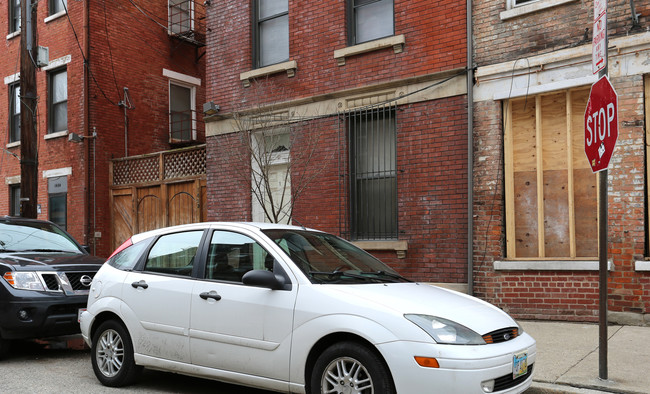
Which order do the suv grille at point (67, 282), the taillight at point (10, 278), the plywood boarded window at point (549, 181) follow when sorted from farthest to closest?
the plywood boarded window at point (549, 181), the suv grille at point (67, 282), the taillight at point (10, 278)

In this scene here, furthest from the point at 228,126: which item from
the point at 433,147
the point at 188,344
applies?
the point at 188,344

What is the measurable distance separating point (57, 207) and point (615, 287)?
13967 millimetres

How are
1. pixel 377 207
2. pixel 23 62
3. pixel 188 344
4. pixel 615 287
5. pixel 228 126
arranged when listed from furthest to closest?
pixel 228 126, pixel 23 62, pixel 377 207, pixel 615 287, pixel 188 344

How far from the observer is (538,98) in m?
8.88

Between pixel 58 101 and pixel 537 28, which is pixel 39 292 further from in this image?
pixel 58 101

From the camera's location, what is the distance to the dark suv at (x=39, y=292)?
7105 millimetres

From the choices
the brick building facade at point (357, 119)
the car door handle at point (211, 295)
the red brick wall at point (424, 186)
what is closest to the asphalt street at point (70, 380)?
the car door handle at point (211, 295)

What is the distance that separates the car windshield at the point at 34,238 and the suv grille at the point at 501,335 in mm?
6452

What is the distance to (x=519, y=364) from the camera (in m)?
4.61

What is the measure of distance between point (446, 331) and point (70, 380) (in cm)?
418

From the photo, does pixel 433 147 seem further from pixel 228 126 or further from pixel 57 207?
pixel 57 207

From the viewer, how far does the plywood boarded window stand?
8.54 meters

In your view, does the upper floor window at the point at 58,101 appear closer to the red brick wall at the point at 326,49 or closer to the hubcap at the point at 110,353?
the red brick wall at the point at 326,49

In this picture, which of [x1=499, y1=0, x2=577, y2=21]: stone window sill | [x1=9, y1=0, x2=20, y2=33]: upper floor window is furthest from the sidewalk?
[x1=9, y1=0, x2=20, y2=33]: upper floor window
